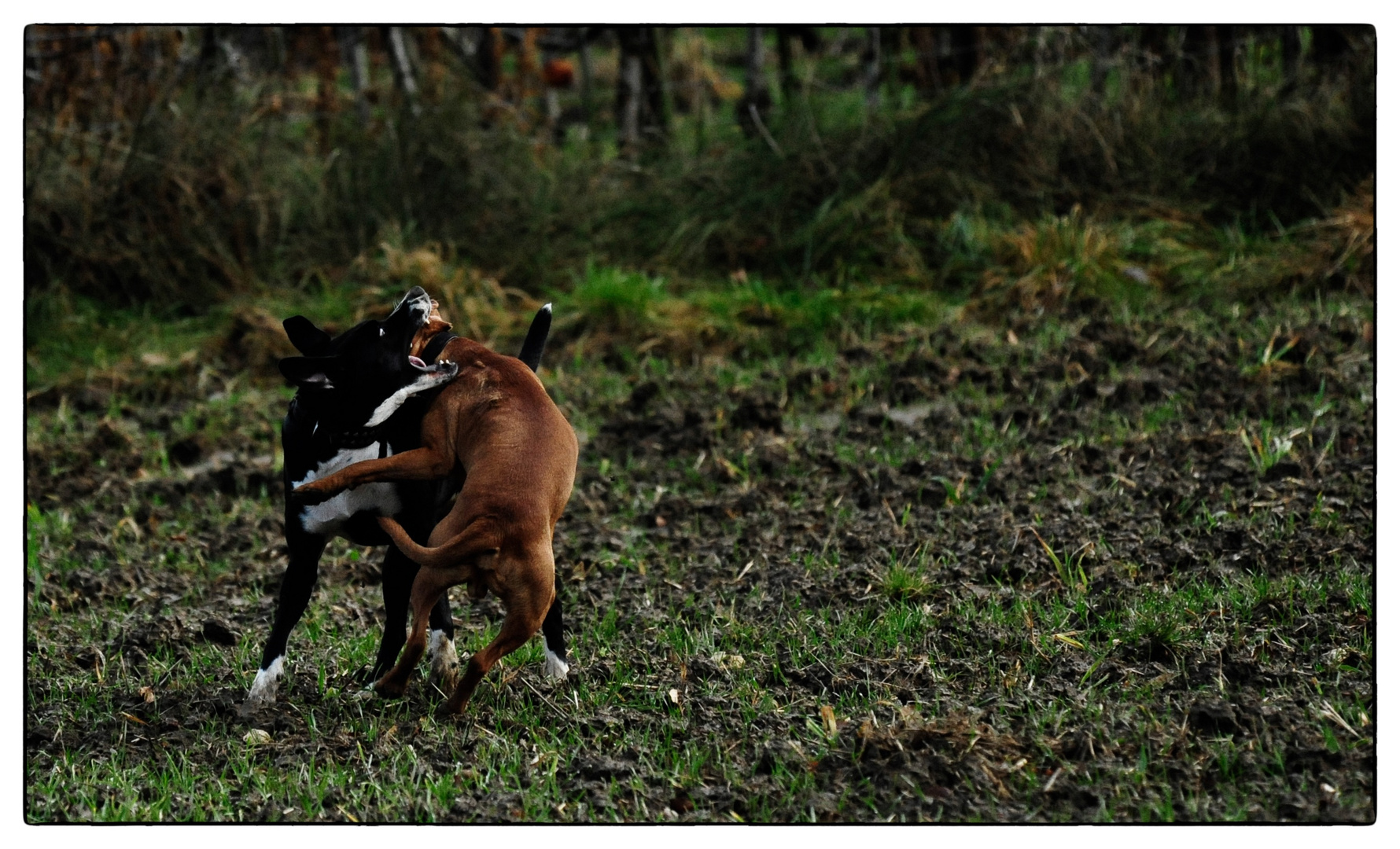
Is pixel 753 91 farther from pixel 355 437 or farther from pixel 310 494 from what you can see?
pixel 310 494

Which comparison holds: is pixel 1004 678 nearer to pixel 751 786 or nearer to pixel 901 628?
pixel 901 628

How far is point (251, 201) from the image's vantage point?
9.80m

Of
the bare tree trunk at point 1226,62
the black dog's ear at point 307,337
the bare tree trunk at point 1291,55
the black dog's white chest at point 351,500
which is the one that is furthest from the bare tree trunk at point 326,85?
the black dog's white chest at point 351,500

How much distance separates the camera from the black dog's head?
416cm

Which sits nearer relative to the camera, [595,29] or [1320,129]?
[1320,129]

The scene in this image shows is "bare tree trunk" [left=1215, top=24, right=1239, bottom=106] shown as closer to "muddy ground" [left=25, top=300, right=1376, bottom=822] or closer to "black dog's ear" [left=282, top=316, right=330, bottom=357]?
"muddy ground" [left=25, top=300, right=1376, bottom=822]

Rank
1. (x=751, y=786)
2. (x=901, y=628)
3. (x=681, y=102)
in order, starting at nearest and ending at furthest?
1. (x=751, y=786)
2. (x=901, y=628)
3. (x=681, y=102)

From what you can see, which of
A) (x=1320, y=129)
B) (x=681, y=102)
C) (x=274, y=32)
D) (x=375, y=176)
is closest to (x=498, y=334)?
(x=375, y=176)

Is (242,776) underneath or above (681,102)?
above

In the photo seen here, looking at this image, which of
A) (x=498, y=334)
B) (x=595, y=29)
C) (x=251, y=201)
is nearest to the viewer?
(x=498, y=334)

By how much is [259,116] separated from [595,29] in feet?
11.0

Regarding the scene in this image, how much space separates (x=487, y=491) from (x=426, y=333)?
70 centimetres

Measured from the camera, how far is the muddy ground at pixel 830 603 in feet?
12.3

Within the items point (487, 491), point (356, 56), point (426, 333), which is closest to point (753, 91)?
point (356, 56)
